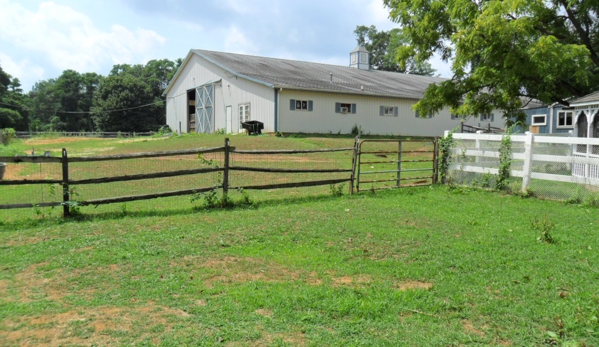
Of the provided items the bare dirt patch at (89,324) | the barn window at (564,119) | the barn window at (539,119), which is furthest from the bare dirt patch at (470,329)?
the barn window at (539,119)

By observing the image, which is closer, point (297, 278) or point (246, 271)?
point (297, 278)

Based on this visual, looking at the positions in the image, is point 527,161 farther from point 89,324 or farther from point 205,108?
point 205,108

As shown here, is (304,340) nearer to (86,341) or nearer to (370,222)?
(86,341)

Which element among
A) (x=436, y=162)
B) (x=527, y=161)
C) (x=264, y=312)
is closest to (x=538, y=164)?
(x=527, y=161)

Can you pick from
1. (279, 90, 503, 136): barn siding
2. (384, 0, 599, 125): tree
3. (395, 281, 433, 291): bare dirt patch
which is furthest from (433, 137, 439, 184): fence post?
(279, 90, 503, 136): barn siding

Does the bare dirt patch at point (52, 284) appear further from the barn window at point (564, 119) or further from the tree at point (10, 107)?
the tree at point (10, 107)

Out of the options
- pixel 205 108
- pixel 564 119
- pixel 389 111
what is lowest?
pixel 564 119

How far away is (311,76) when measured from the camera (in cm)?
3045

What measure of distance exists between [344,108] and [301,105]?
3101 millimetres

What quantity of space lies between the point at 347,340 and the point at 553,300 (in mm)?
2306

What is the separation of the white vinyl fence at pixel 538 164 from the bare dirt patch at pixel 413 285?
6.44m

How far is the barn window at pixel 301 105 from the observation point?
26.3m

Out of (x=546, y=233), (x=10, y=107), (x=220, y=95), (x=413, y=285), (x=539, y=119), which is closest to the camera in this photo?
(x=413, y=285)

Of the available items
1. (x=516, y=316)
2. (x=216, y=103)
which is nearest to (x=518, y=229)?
(x=516, y=316)
